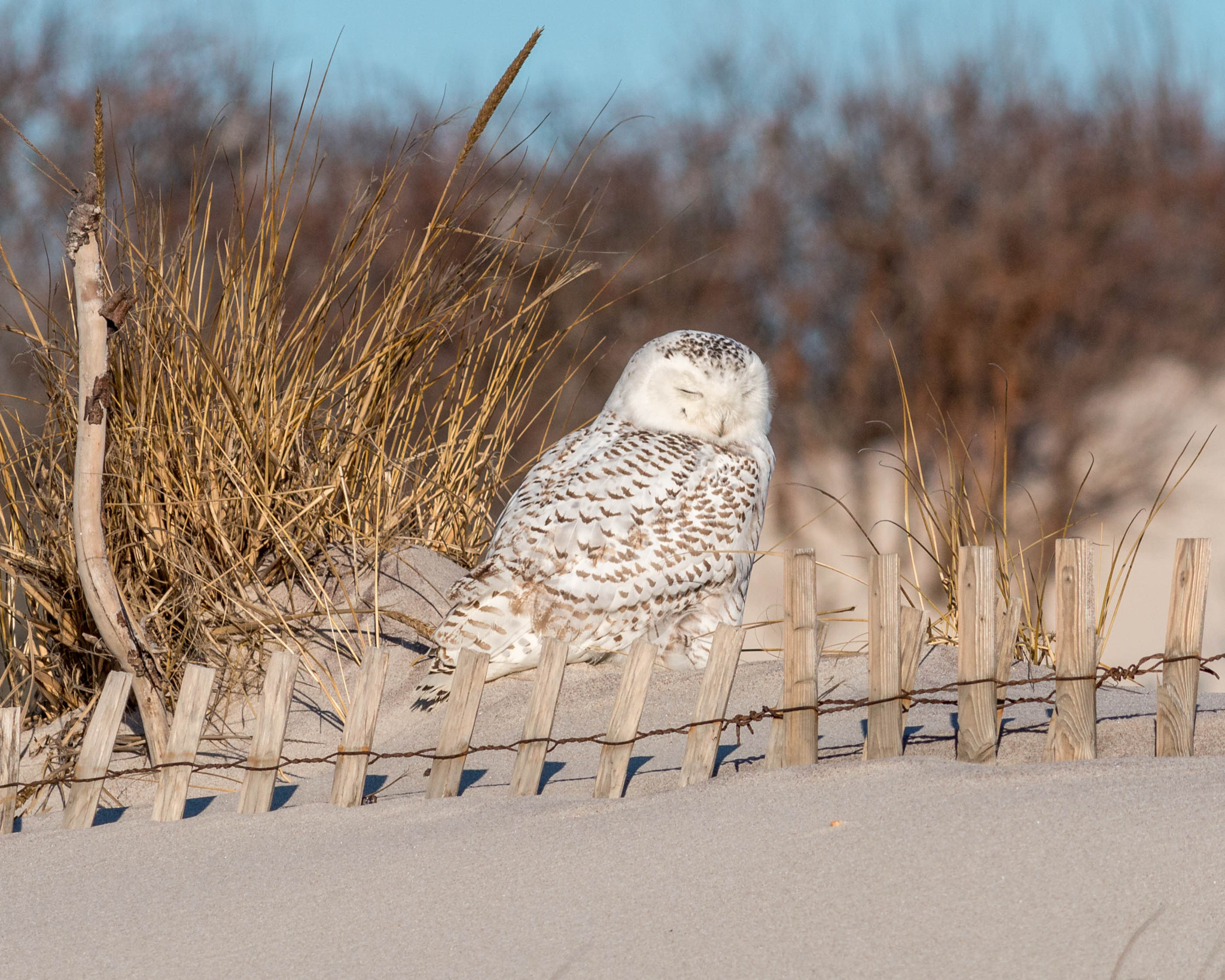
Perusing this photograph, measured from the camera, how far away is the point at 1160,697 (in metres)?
2.17

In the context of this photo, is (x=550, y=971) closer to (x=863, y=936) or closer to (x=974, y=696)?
(x=863, y=936)

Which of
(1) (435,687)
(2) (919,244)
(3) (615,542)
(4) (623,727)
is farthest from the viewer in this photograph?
(2) (919,244)

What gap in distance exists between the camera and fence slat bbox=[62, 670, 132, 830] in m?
2.38

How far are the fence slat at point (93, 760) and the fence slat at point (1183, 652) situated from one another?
6.31ft

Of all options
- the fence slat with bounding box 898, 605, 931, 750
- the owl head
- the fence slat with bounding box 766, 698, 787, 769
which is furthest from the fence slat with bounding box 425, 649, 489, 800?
the owl head

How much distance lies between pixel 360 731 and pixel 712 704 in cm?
67

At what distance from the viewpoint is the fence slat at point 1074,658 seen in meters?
2.09

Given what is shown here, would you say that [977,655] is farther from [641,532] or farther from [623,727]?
[641,532]

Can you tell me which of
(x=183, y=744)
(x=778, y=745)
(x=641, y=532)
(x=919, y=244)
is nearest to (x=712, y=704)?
(x=778, y=745)

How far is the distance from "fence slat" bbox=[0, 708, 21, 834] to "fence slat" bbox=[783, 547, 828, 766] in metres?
1.48

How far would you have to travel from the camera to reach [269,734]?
92.6 inches

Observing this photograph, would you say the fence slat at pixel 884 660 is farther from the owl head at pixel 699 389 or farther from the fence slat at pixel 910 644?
the owl head at pixel 699 389

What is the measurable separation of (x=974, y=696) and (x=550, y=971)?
38.1 inches

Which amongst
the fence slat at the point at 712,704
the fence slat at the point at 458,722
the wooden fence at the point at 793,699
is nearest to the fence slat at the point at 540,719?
the wooden fence at the point at 793,699
